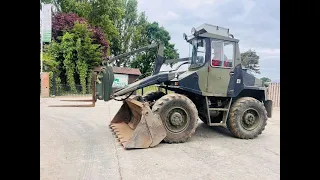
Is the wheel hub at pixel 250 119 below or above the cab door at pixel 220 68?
below

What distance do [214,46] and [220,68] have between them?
434 millimetres

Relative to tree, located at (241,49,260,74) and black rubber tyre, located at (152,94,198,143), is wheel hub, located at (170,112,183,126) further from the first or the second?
tree, located at (241,49,260,74)

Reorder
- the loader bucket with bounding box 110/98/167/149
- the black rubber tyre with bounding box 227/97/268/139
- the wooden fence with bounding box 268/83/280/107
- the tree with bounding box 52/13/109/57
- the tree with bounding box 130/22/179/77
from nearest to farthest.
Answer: the wooden fence with bounding box 268/83/280/107
the loader bucket with bounding box 110/98/167/149
the black rubber tyre with bounding box 227/97/268/139
the tree with bounding box 130/22/179/77
the tree with bounding box 52/13/109/57

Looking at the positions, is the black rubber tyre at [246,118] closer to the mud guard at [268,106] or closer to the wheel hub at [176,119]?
the mud guard at [268,106]

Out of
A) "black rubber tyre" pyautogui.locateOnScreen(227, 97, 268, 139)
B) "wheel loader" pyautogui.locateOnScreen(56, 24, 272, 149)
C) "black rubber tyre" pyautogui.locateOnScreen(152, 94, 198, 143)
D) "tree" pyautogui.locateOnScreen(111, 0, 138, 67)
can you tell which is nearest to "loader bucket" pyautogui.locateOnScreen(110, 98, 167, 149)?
"wheel loader" pyautogui.locateOnScreen(56, 24, 272, 149)

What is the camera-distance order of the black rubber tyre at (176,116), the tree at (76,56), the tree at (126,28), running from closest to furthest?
the black rubber tyre at (176,116) < the tree at (76,56) < the tree at (126,28)

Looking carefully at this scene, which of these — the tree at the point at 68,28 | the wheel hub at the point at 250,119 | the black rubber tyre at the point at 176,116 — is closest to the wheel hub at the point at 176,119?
the black rubber tyre at the point at 176,116

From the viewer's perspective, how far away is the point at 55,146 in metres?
4.42

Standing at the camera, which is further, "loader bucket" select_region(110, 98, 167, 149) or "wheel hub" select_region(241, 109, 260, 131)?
"wheel hub" select_region(241, 109, 260, 131)

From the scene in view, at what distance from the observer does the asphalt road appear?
318 cm

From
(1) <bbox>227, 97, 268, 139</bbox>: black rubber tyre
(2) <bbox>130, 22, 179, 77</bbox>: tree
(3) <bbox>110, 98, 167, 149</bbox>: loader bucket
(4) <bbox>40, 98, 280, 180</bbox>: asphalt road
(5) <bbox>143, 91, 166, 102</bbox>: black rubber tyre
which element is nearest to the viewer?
(4) <bbox>40, 98, 280, 180</bbox>: asphalt road

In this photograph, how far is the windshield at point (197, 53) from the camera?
17.2 feet

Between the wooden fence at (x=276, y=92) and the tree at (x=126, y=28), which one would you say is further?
the tree at (x=126, y=28)

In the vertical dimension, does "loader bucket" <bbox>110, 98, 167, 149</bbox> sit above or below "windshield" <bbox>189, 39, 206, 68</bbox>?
below
